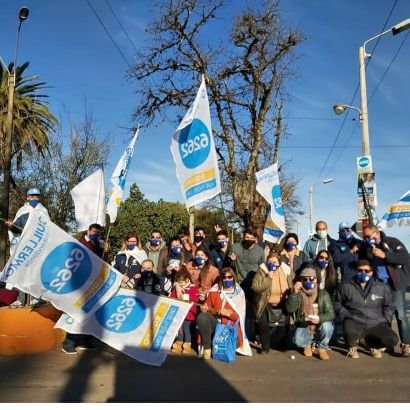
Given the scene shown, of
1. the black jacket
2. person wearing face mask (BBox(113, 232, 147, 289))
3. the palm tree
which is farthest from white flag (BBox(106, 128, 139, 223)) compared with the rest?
the palm tree

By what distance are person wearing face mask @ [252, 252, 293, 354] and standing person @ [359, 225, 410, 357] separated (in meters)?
1.40

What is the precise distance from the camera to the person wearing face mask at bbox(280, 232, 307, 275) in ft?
28.5

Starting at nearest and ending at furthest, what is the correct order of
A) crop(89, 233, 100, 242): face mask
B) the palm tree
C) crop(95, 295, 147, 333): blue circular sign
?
crop(95, 295, 147, 333): blue circular sign → crop(89, 233, 100, 242): face mask → the palm tree

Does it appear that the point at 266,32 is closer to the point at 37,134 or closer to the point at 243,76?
the point at 243,76

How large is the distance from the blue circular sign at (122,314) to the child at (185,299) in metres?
0.97

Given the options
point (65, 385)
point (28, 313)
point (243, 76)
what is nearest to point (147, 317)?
point (65, 385)

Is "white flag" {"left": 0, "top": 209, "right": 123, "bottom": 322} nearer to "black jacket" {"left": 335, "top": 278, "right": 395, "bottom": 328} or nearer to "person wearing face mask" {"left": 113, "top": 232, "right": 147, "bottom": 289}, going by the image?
"person wearing face mask" {"left": 113, "top": 232, "right": 147, "bottom": 289}

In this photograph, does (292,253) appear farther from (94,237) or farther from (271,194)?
(94,237)

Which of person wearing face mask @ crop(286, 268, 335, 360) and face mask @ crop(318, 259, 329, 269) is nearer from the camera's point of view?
person wearing face mask @ crop(286, 268, 335, 360)

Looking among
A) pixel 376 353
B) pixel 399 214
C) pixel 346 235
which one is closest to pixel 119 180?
pixel 346 235

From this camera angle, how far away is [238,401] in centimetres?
523

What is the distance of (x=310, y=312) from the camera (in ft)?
25.7

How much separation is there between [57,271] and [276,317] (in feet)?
11.2

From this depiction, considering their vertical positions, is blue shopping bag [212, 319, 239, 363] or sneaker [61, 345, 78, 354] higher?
blue shopping bag [212, 319, 239, 363]
